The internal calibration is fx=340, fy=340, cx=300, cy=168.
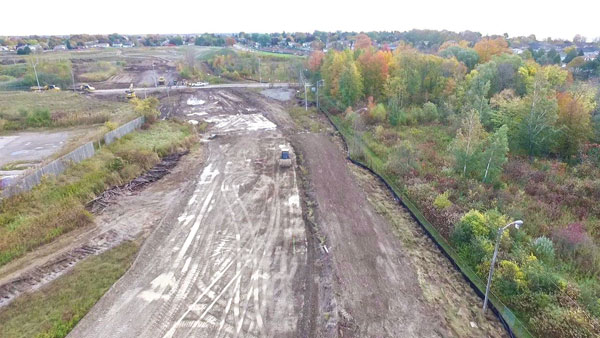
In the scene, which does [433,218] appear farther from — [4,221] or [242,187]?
[4,221]

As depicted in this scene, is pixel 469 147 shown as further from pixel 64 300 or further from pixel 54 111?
pixel 54 111

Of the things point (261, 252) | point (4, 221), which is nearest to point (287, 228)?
point (261, 252)

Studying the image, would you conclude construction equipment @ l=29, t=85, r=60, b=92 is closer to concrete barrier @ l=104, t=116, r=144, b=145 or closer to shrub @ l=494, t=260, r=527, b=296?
concrete barrier @ l=104, t=116, r=144, b=145

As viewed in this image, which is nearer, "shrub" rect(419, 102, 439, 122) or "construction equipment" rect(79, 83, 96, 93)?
"shrub" rect(419, 102, 439, 122)

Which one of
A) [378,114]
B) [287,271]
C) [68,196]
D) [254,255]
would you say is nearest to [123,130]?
[68,196]

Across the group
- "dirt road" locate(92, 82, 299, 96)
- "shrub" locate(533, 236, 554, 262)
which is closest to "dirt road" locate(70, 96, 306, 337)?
"shrub" locate(533, 236, 554, 262)
